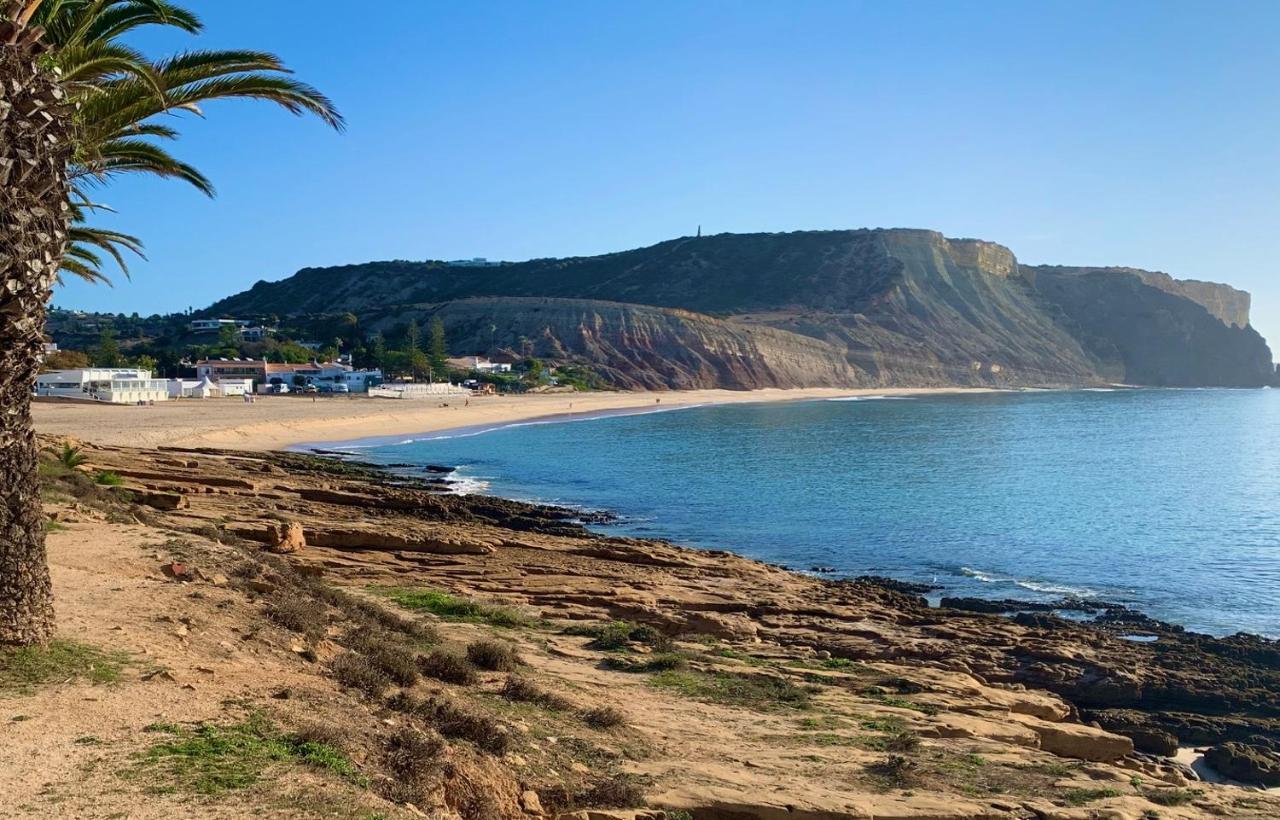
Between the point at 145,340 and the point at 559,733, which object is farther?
the point at 145,340

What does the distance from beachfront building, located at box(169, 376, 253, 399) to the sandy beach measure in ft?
6.81

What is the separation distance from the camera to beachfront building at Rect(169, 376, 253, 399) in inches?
2677

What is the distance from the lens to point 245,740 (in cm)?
594

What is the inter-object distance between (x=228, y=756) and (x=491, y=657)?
4496 millimetres

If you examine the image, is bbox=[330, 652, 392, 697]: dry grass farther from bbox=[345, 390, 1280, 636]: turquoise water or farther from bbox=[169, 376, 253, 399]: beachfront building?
bbox=[169, 376, 253, 399]: beachfront building

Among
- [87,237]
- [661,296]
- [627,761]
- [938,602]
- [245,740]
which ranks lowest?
[938,602]

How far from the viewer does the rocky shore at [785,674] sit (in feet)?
26.5

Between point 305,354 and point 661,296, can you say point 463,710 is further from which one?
point 661,296

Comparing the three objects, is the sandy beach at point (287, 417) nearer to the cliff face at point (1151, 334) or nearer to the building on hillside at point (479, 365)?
the building on hillside at point (479, 365)

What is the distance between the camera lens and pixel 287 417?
55.8m

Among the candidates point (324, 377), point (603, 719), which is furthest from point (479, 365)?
point (603, 719)

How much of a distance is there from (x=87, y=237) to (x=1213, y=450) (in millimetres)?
63495

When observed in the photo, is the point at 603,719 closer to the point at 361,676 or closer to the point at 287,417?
the point at 361,676

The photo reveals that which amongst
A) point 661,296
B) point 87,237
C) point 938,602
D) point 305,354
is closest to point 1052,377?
point 661,296
